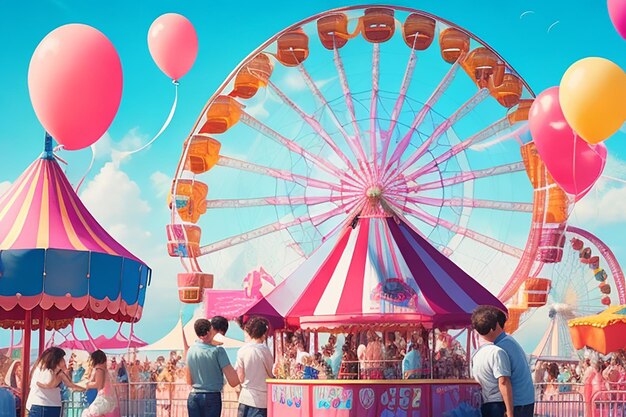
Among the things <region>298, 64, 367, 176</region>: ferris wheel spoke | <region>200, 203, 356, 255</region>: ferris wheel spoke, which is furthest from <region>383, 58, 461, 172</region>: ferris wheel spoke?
<region>200, 203, 356, 255</region>: ferris wheel spoke

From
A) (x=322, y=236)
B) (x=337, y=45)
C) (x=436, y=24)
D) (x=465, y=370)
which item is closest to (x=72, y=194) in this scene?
(x=465, y=370)

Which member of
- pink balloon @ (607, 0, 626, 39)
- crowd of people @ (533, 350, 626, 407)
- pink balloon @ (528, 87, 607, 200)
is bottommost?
crowd of people @ (533, 350, 626, 407)

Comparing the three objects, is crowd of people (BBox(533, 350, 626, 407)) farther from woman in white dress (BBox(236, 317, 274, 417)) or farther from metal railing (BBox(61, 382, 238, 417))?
woman in white dress (BBox(236, 317, 274, 417))

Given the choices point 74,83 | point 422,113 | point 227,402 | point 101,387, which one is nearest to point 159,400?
point 227,402

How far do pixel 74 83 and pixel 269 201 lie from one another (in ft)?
31.5

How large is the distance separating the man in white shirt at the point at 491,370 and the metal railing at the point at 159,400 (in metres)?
6.98

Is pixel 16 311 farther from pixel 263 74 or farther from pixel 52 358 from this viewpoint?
pixel 263 74

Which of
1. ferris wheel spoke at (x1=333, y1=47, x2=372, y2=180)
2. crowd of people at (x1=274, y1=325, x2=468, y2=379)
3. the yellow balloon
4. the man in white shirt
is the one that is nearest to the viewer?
the man in white shirt

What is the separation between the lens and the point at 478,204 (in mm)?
19031

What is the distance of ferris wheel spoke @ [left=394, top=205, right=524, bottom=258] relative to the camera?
17852 mm

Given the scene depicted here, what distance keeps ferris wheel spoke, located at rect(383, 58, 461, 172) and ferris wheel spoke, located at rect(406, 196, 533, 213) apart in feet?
3.81

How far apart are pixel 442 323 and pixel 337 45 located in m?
8.53

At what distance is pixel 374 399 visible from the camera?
1125cm

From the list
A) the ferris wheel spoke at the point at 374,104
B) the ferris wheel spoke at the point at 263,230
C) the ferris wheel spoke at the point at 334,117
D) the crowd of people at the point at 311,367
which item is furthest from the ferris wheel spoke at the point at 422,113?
the crowd of people at the point at 311,367
